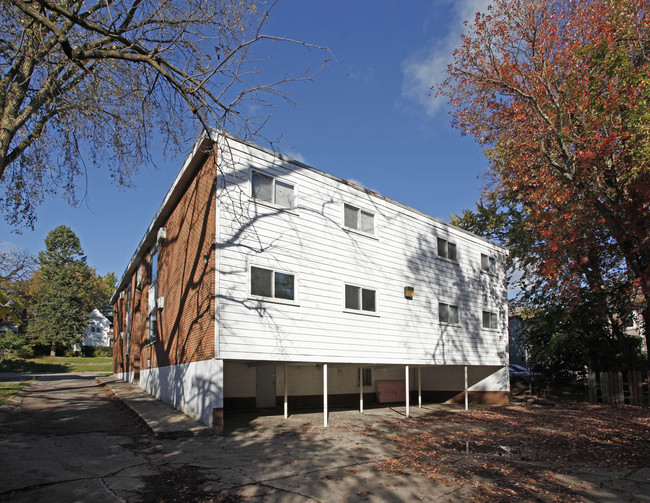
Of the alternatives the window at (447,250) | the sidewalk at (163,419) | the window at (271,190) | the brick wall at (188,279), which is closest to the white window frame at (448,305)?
the window at (447,250)

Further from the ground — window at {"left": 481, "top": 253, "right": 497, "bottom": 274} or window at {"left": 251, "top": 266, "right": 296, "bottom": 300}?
window at {"left": 481, "top": 253, "right": 497, "bottom": 274}

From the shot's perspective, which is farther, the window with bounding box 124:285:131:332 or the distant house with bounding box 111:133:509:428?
the window with bounding box 124:285:131:332

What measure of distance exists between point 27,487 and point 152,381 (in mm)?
11968

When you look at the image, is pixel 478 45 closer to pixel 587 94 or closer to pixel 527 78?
pixel 527 78

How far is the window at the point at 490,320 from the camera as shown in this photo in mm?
21053

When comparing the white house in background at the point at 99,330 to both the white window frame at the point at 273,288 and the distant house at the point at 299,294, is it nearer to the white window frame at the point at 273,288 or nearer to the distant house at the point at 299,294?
the distant house at the point at 299,294

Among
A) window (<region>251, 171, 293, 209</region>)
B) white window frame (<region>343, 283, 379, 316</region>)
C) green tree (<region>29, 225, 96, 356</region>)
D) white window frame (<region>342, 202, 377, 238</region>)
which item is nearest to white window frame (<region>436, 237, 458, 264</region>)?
white window frame (<region>342, 202, 377, 238</region>)

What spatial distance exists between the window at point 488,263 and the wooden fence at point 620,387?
696 cm

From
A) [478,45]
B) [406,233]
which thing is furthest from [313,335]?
[478,45]

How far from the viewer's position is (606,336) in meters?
23.3

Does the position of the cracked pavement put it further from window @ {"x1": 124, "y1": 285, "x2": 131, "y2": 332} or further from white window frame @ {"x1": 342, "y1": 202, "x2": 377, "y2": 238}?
window @ {"x1": 124, "y1": 285, "x2": 131, "y2": 332}

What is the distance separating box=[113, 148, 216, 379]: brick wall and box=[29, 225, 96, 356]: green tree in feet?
125

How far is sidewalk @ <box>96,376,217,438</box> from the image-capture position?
11.1m

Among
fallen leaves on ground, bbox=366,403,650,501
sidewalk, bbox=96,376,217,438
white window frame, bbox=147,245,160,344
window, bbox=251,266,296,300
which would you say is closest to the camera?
fallen leaves on ground, bbox=366,403,650,501
